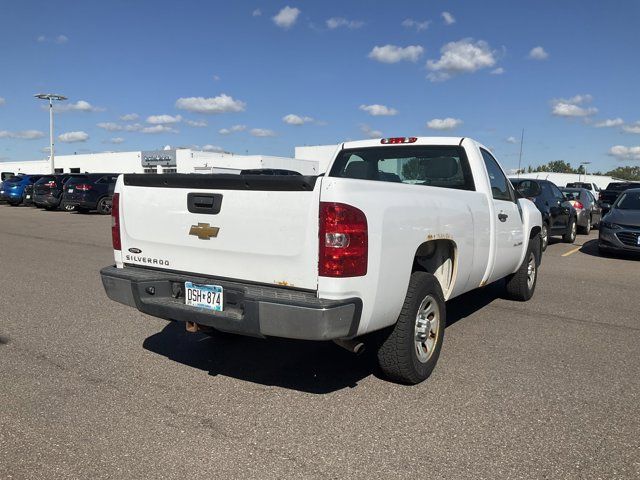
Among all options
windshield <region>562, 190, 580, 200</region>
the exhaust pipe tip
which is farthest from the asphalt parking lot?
windshield <region>562, 190, 580, 200</region>

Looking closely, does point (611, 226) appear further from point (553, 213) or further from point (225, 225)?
point (225, 225)

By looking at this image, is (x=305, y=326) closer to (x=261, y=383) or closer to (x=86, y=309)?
(x=261, y=383)

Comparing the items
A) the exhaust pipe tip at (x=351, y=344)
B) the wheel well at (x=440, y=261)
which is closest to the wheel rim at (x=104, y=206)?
the wheel well at (x=440, y=261)

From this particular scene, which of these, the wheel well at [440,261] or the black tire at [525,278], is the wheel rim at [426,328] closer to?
the wheel well at [440,261]

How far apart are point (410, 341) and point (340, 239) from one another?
3.54 ft

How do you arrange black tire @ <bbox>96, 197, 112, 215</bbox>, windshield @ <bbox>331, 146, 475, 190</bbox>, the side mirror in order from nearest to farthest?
windshield @ <bbox>331, 146, 475, 190</bbox>
the side mirror
black tire @ <bbox>96, 197, 112, 215</bbox>

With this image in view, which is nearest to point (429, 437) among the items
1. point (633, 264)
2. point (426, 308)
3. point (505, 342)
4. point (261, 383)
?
point (426, 308)

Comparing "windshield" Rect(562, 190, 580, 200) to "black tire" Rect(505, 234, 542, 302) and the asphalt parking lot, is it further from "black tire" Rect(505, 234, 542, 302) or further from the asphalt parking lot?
the asphalt parking lot

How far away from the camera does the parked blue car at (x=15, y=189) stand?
27.7 meters

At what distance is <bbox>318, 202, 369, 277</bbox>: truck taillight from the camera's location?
3.06 meters

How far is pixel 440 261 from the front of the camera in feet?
14.3

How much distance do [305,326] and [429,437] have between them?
0.98 m

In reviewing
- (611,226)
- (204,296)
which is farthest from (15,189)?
(204,296)

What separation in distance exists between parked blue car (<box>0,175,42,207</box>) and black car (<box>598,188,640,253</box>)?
1033 inches
